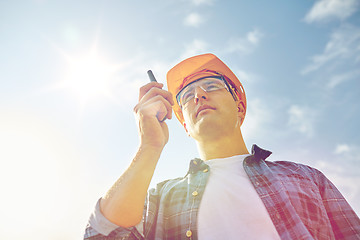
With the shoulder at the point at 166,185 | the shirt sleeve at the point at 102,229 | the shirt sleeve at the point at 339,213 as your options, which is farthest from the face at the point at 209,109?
the shirt sleeve at the point at 102,229

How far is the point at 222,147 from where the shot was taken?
3754 millimetres

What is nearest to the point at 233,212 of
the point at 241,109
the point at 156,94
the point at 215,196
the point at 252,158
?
the point at 215,196

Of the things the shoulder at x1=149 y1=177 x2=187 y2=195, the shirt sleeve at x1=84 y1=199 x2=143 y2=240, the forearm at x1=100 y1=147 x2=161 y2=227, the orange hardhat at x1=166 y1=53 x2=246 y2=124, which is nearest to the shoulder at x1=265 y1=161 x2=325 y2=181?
the shoulder at x1=149 y1=177 x2=187 y2=195

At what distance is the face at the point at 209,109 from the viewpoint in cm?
372

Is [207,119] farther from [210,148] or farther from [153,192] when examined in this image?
[153,192]

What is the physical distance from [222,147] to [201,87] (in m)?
1.15

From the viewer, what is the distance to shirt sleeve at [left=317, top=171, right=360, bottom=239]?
2.59 meters

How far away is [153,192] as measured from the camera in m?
3.05

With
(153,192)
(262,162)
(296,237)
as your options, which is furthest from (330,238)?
(153,192)

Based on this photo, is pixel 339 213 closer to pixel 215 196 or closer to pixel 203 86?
pixel 215 196

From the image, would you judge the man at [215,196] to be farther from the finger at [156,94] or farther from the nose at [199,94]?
the nose at [199,94]

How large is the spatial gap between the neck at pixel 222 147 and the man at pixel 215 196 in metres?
0.02

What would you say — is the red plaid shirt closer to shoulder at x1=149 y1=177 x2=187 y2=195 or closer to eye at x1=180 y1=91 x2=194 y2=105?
shoulder at x1=149 y1=177 x2=187 y2=195

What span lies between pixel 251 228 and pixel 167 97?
1.58 meters
